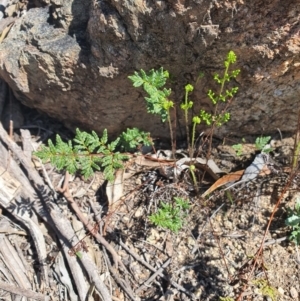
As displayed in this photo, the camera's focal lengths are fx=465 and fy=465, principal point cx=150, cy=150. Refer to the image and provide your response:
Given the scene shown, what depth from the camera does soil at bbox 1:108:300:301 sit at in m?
2.88

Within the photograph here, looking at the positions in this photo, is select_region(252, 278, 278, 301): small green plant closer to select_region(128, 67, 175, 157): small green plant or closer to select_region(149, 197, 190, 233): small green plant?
select_region(149, 197, 190, 233): small green plant

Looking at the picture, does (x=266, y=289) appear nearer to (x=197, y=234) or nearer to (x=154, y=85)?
(x=197, y=234)

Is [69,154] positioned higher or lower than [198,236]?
higher

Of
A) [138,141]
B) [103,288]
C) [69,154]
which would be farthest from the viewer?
[138,141]

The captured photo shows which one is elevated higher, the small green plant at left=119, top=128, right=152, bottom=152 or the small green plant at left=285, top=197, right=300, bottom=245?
the small green plant at left=119, top=128, right=152, bottom=152

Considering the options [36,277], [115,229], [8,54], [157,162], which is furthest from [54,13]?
[36,277]

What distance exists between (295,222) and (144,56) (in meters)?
1.37

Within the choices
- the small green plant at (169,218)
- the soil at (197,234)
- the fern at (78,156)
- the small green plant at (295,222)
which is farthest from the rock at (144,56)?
the small green plant at (169,218)

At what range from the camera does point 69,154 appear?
2.62 metres

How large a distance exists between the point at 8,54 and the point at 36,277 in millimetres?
1449

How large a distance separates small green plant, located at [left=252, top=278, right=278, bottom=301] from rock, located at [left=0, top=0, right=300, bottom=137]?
1007 mm

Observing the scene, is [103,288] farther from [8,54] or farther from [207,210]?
[8,54]

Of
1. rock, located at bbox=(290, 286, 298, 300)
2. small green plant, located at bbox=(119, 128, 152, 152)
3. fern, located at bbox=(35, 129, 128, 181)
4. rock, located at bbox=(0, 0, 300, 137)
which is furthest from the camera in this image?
small green plant, located at bbox=(119, 128, 152, 152)

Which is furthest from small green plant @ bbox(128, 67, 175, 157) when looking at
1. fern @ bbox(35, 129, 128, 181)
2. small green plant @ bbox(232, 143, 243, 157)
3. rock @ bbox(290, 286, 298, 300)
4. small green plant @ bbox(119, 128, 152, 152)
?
rock @ bbox(290, 286, 298, 300)
